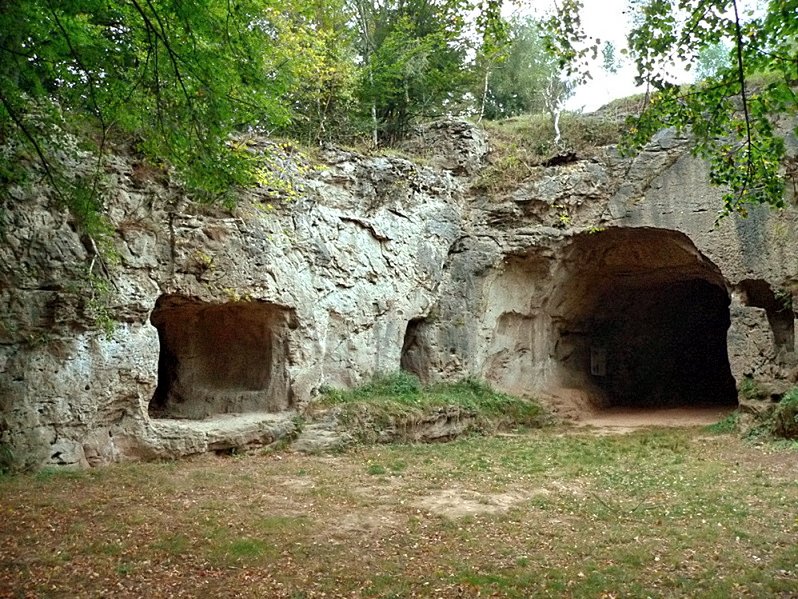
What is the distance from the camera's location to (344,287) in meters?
13.2

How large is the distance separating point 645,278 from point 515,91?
869 cm

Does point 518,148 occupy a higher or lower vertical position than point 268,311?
higher

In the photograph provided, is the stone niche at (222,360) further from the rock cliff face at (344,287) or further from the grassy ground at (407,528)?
the grassy ground at (407,528)

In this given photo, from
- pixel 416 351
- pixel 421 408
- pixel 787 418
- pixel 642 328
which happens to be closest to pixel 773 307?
pixel 787 418

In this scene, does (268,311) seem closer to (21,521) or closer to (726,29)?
(21,521)

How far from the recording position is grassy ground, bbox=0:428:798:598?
510 cm

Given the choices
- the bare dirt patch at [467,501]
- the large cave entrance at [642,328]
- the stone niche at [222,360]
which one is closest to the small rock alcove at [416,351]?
the stone niche at [222,360]

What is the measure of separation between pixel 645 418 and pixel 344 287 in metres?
8.68

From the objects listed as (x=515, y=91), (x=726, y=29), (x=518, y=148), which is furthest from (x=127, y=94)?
(x=515, y=91)

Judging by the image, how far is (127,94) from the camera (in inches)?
297

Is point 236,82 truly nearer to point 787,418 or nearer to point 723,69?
point 723,69

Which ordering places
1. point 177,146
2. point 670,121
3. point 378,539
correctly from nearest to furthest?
1. point 670,121
2. point 378,539
3. point 177,146

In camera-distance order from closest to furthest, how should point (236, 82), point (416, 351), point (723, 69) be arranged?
point (723, 69) → point (236, 82) → point (416, 351)

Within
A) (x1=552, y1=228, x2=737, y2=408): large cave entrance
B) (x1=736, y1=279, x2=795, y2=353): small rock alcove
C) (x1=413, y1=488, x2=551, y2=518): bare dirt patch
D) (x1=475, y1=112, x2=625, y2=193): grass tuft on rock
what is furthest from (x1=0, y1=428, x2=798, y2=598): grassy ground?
(x1=475, y1=112, x2=625, y2=193): grass tuft on rock
